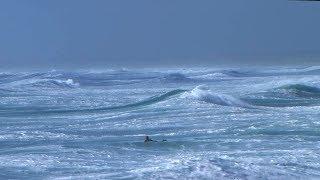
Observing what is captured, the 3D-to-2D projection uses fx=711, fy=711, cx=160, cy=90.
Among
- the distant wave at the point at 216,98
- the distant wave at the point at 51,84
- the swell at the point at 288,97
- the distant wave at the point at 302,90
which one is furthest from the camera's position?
the distant wave at the point at 51,84

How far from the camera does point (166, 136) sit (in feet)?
52.6

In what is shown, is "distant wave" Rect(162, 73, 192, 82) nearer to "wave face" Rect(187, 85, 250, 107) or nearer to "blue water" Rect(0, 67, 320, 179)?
"blue water" Rect(0, 67, 320, 179)

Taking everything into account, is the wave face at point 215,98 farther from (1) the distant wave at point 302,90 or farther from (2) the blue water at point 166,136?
(1) the distant wave at point 302,90

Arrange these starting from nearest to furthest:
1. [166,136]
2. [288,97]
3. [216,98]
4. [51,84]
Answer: [166,136] → [216,98] → [288,97] → [51,84]

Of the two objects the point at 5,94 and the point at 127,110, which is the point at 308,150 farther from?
the point at 5,94

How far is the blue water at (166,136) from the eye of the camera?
428 inches

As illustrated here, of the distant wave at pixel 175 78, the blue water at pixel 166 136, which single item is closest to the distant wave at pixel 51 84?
the distant wave at pixel 175 78

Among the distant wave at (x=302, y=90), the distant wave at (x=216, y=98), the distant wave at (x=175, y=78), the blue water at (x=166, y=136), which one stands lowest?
the distant wave at (x=175, y=78)

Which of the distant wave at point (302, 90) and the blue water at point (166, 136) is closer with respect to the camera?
the blue water at point (166, 136)

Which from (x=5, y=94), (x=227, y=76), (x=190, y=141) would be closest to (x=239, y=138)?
(x=190, y=141)

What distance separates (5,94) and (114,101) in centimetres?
768

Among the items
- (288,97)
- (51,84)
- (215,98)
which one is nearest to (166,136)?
(215,98)

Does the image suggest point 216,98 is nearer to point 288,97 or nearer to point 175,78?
point 288,97

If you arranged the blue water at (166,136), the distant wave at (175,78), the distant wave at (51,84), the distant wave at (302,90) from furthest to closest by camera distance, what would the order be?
1. the distant wave at (175,78)
2. the distant wave at (51,84)
3. the distant wave at (302,90)
4. the blue water at (166,136)
